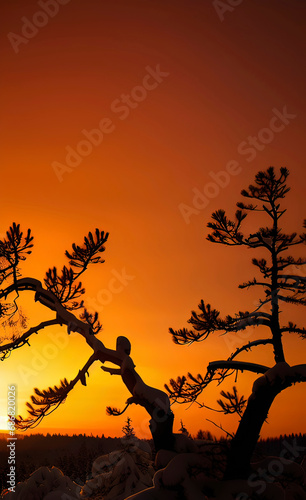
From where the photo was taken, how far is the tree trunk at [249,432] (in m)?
8.09

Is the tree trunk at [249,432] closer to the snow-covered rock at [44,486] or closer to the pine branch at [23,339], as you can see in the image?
the pine branch at [23,339]

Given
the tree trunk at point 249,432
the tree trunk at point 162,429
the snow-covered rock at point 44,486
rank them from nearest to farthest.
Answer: the tree trunk at point 249,432 → the tree trunk at point 162,429 → the snow-covered rock at point 44,486

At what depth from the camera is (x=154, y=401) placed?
9266 millimetres

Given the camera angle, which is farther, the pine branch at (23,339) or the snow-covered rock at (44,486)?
the snow-covered rock at (44,486)

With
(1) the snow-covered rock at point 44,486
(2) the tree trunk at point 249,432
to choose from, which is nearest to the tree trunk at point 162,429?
(2) the tree trunk at point 249,432

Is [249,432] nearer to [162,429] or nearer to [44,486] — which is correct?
[162,429]

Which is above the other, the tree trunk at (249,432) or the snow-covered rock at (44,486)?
the tree trunk at (249,432)

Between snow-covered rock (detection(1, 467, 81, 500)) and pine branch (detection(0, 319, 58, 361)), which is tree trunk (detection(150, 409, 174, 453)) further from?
snow-covered rock (detection(1, 467, 81, 500))

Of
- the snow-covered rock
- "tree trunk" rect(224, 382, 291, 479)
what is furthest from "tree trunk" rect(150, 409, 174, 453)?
the snow-covered rock

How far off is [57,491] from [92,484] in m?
4.06

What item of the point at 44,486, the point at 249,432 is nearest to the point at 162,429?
the point at 249,432

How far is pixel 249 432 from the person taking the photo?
8211mm

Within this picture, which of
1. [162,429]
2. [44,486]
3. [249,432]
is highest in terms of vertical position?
[162,429]

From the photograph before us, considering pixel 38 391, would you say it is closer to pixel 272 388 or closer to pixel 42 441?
pixel 272 388
